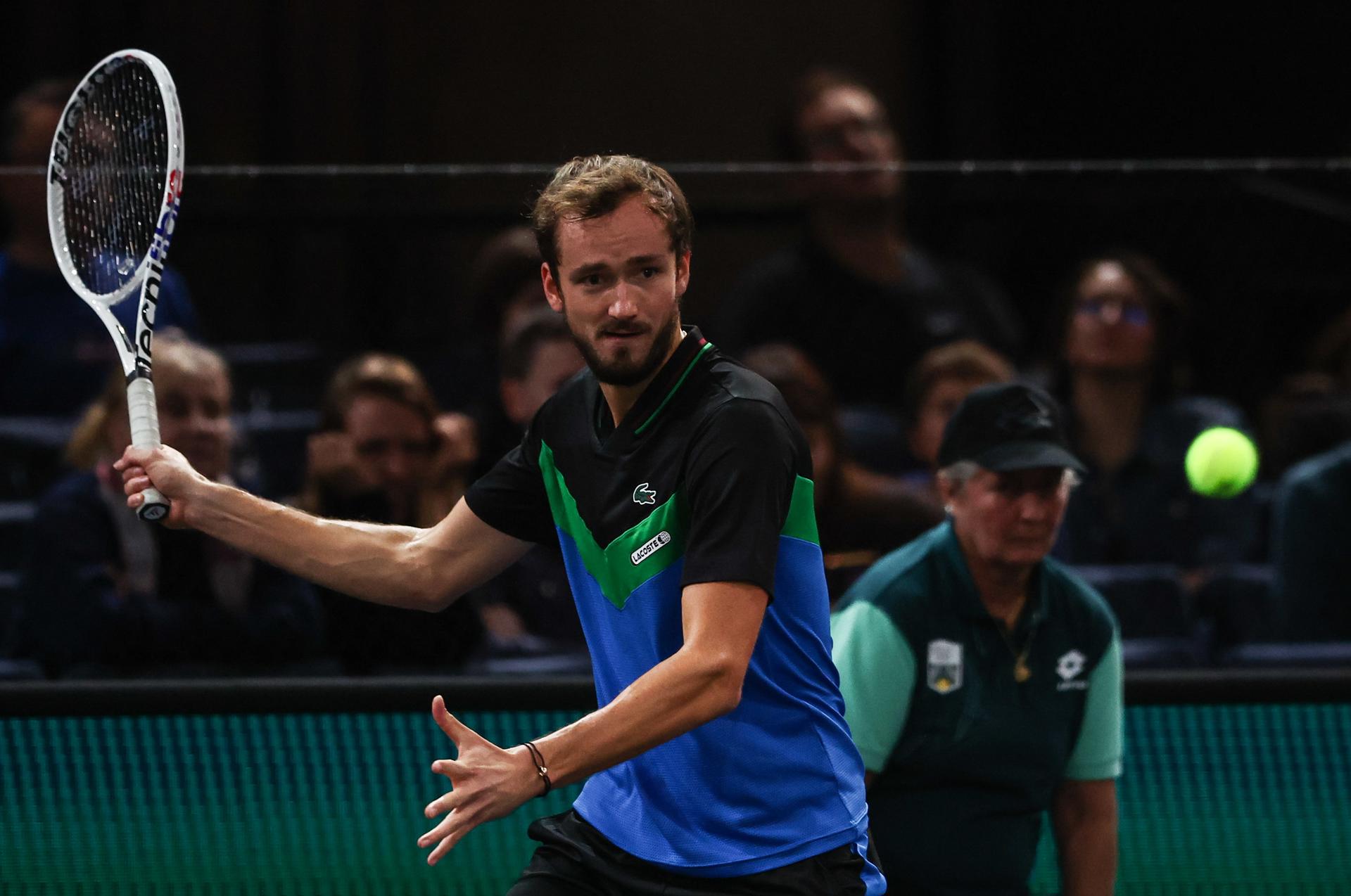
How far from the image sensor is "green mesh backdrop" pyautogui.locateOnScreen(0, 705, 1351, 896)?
12.2 ft

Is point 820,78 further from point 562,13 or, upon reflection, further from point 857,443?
point 562,13

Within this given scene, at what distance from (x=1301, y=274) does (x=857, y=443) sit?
1.55 metres

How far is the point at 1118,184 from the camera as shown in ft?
17.3

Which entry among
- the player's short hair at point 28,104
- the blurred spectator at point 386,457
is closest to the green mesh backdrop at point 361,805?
the blurred spectator at point 386,457

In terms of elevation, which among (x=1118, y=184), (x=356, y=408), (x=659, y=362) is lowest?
(x=659, y=362)

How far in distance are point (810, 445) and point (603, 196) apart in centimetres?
135

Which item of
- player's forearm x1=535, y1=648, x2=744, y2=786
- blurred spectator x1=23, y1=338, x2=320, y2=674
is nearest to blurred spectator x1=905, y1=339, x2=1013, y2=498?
blurred spectator x1=23, y1=338, x2=320, y2=674

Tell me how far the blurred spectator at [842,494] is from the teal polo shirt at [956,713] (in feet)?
3.44

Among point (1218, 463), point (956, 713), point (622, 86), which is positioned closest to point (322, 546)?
point (956, 713)

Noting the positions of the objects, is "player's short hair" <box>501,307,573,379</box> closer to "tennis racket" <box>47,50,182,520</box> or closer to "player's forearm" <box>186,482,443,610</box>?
"tennis racket" <box>47,50,182,520</box>

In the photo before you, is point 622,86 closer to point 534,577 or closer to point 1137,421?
point 1137,421

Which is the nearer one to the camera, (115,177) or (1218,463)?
(115,177)

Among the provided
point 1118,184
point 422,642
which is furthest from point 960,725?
point 1118,184

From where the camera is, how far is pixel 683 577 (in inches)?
97.3
